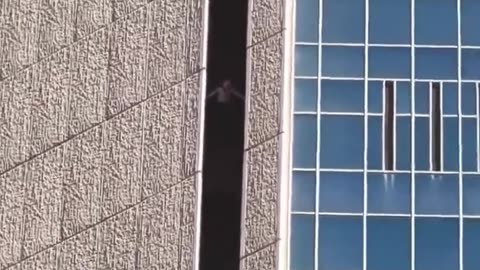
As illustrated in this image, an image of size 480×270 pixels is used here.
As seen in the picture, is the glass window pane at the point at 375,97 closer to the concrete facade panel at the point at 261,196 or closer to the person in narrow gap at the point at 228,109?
the concrete facade panel at the point at 261,196

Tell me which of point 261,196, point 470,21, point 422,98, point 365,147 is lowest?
point 261,196

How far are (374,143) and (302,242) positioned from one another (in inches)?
58.9

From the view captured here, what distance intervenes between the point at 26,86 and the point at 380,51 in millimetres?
4408

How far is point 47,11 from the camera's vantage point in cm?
1634

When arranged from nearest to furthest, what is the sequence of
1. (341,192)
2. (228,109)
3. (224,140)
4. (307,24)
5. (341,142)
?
(341,192) → (341,142) → (307,24) → (224,140) → (228,109)

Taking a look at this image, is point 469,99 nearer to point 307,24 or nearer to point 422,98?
point 422,98

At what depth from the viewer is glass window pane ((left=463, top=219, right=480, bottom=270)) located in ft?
49.9

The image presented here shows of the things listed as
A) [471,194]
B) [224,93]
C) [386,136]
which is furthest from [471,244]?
[224,93]

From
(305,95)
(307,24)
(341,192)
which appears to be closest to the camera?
(341,192)

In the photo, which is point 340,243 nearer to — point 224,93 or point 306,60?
point 306,60

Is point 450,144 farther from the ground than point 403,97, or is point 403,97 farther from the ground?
point 403,97

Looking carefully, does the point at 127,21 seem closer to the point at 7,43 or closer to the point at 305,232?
the point at 7,43

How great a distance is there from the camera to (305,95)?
51.9 feet

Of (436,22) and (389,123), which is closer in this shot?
(389,123)
